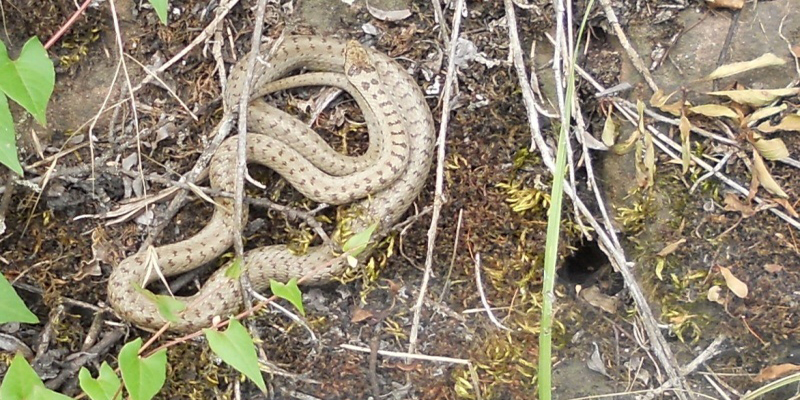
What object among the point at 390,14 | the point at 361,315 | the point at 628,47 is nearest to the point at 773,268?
the point at 628,47

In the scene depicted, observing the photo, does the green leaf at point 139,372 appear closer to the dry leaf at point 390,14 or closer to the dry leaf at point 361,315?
the dry leaf at point 361,315

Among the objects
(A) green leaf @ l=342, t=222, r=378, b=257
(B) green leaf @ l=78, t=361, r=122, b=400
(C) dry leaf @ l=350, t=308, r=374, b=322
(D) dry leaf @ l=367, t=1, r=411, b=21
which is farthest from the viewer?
(D) dry leaf @ l=367, t=1, r=411, b=21

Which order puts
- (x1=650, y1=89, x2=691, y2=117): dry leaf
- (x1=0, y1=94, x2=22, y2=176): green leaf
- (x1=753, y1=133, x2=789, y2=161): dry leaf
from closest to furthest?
(x1=0, y1=94, x2=22, y2=176): green leaf → (x1=753, y1=133, x2=789, y2=161): dry leaf → (x1=650, y1=89, x2=691, y2=117): dry leaf

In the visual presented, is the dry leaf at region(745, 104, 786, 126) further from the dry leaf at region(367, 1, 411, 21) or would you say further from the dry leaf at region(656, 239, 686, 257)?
the dry leaf at region(367, 1, 411, 21)

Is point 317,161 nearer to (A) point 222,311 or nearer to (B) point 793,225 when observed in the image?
(A) point 222,311

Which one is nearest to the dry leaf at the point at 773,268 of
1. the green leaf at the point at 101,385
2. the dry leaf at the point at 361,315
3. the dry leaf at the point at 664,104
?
the dry leaf at the point at 664,104

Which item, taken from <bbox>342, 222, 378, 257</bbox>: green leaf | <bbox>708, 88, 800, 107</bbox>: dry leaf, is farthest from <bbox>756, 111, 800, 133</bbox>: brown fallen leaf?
<bbox>342, 222, 378, 257</bbox>: green leaf
